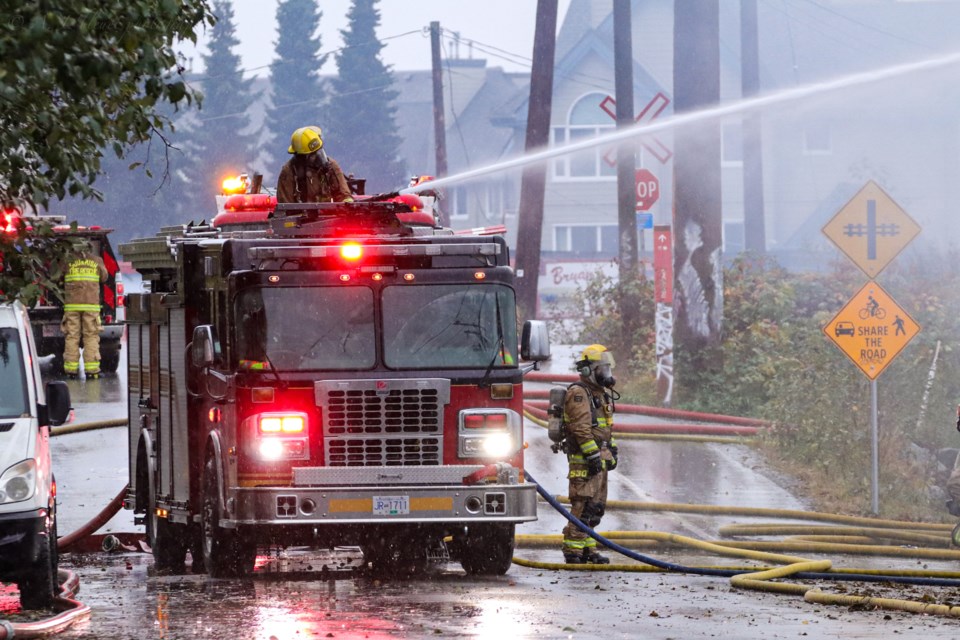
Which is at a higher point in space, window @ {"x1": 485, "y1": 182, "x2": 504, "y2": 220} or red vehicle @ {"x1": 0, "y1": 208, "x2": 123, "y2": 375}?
window @ {"x1": 485, "y1": 182, "x2": 504, "y2": 220}

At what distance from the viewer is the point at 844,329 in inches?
574

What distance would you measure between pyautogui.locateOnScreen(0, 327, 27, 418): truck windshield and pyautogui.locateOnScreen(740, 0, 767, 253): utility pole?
3389cm

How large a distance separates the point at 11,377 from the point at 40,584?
131cm

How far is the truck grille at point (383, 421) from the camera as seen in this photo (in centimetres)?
1008

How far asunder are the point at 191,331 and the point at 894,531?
575 cm

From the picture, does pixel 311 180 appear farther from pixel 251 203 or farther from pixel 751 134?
pixel 751 134

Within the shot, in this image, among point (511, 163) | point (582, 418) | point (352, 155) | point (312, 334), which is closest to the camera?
point (312, 334)

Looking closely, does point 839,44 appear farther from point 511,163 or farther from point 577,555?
point 577,555

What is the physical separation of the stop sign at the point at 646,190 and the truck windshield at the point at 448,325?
57.9 ft

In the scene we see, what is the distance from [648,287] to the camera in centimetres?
2609

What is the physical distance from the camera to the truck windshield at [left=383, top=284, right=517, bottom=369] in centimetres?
1031

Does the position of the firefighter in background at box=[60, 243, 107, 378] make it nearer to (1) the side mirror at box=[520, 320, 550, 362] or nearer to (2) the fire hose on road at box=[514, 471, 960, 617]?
Answer: (2) the fire hose on road at box=[514, 471, 960, 617]

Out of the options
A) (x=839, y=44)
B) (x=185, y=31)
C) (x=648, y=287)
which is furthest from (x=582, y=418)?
(x=839, y=44)

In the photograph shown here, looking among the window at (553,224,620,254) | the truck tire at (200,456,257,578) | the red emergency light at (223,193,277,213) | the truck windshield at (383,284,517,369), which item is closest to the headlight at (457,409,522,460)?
the truck windshield at (383,284,517,369)
